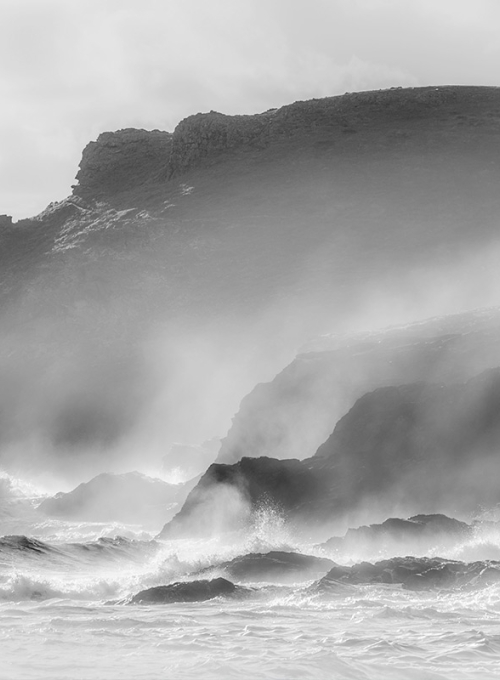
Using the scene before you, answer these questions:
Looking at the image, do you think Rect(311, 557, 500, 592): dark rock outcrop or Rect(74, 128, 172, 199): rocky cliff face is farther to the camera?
Rect(74, 128, 172, 199): rocky cliff face

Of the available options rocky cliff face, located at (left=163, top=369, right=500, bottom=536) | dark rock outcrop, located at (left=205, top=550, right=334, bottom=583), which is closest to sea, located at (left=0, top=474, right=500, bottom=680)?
dark rock outcrop, located at (left=205, top=550, right=334, bottom=583)

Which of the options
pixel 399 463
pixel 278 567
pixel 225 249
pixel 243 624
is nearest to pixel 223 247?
pixel 225 249

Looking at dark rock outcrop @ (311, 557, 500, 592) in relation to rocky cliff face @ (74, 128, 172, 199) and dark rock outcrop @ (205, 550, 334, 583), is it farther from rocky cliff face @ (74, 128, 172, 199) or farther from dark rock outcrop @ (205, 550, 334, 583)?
rocky cliff face @ (74, 128, 172, 199)

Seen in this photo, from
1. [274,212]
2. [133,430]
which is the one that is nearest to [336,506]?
[133,430]

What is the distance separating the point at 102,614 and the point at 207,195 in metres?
61.9

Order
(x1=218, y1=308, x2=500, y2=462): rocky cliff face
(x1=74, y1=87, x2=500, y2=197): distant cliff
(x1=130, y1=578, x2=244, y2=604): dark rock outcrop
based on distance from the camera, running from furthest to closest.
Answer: (x1=74, y1=87, x2=500, y2=197): distant cliff → (x1=218, y1=308, x2=500, y2=462): rocky cliff face → (x1=130, y1=578, x2=244, y2=604): dark rock outcrop

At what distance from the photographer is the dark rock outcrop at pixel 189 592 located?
1761 cm

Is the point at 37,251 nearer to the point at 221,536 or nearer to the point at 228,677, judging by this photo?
the point at 221,536

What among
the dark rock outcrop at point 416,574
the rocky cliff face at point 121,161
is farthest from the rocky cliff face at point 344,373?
the rocky cliff face at point 121,161

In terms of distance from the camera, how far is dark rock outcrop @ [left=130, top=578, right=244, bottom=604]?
17609mm

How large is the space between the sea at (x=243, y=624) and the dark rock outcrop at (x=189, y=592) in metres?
0.14

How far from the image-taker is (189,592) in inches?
700

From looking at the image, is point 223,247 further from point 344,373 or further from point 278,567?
point 278,567

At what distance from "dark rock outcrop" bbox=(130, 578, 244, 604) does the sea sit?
136 mm
